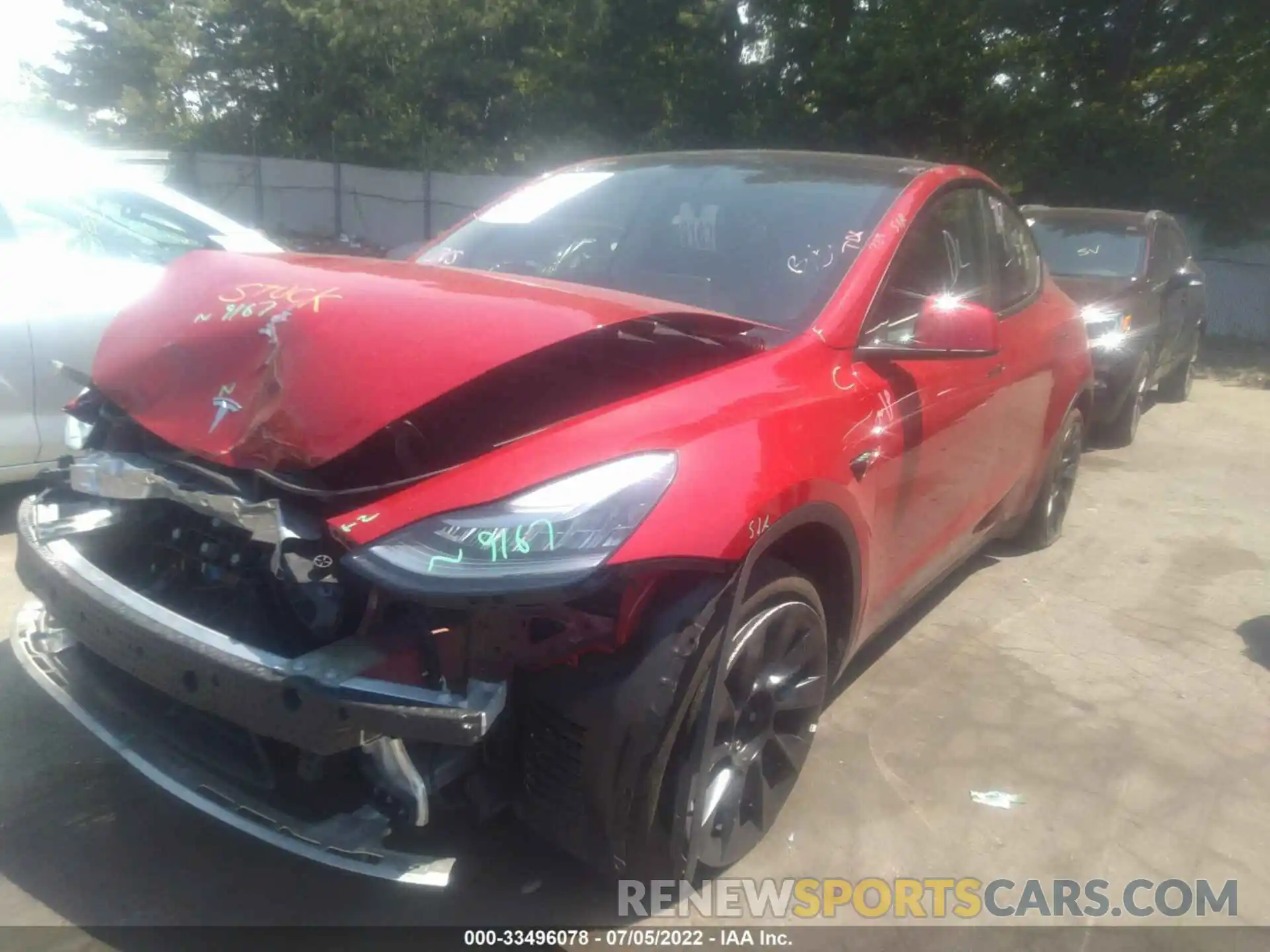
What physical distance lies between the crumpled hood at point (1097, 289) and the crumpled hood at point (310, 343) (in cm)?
567

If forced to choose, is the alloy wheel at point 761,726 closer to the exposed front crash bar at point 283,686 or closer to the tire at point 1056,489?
the exposed front crash bar at point 283,686

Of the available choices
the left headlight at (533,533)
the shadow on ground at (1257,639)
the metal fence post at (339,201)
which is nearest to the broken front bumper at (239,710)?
the left headlight at (533,533)

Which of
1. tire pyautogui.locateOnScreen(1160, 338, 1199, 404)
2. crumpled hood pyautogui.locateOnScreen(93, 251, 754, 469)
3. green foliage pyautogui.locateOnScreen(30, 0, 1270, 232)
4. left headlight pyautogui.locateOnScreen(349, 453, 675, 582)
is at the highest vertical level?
green foliage pyautogui.locateOnScreen(30, 0, 1270, 232)

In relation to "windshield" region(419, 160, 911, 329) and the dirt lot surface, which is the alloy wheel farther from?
"windshield" region(419, 160, 911, 329)

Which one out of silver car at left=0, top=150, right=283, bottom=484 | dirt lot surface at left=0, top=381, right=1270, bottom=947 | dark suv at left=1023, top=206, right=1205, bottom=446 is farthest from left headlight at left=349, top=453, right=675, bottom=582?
dark suv at left=1023, top=206, right=1205, bottom=446

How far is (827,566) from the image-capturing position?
2.94 metres

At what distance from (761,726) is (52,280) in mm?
3721

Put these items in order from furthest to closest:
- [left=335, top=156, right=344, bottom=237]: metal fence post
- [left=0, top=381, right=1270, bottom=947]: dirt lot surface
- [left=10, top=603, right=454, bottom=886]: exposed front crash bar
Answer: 1. [left=335, top=156, right=344, bottom=237]: metal fence post
2. [left=0, top=381, right=1270, bottom=947]: dirt lot surface
3. [left=10, top=603, right=454, bottom=886]: exposed front crash bar

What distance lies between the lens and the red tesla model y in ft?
6.78

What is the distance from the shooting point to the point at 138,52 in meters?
43.2

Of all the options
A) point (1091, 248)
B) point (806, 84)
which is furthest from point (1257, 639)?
point (806, 84)

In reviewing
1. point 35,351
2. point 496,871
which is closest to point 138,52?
point 35,351

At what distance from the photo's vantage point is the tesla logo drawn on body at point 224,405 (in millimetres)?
2555

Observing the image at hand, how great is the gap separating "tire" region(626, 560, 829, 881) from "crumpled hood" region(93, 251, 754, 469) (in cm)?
76
